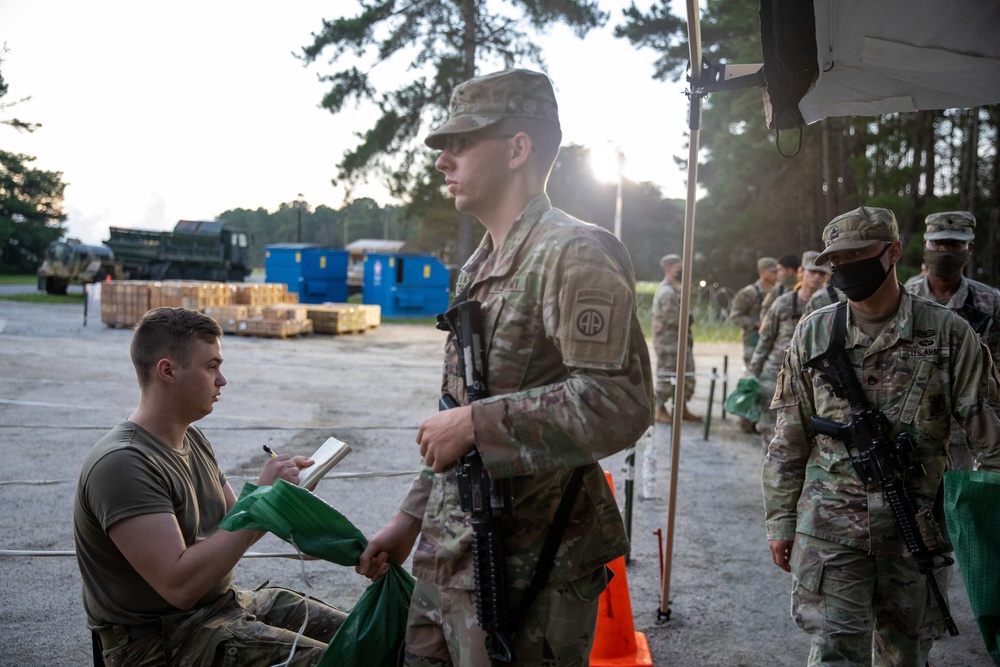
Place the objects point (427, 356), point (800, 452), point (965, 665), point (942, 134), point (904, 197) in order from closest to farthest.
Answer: point (800, 452) → point (965, 665) → point (427, 356) → point (904, 197) → point (942, 134)

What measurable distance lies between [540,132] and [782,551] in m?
2.08

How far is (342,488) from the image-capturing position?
662 cm

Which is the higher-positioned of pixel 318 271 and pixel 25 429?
pixel 318 271

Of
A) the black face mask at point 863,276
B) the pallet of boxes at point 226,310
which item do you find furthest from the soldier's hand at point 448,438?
the pallet of boxes at point 226,310

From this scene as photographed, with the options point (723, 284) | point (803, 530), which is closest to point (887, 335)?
point (803, 530)

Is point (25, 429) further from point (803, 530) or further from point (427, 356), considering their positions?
point (427, 356)

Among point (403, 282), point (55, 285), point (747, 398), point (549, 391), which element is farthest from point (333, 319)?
point (549, 391)

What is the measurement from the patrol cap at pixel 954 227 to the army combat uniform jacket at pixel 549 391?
136 inches

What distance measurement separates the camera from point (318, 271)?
27969mm

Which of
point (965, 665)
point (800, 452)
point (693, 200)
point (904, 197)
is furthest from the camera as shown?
point (904, 197)

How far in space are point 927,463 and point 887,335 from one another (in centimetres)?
50

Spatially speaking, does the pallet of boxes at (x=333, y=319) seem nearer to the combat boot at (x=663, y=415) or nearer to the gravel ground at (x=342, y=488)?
the gravel ground at (x=342, y=488)

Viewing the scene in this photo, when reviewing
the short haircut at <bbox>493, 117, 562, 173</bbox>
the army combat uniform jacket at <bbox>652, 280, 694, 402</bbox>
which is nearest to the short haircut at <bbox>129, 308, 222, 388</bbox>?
the short haircut at <bbox>493, 117, 562, 173</bbox>

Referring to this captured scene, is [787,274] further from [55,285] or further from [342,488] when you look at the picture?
[55,285]
